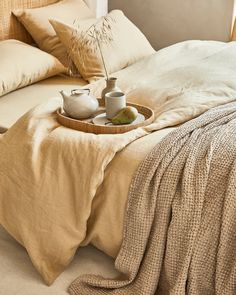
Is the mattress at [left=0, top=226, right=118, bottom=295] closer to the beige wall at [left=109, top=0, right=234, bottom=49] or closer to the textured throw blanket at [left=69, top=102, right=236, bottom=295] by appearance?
the textured throw blanket at [left=69, top=102, right=236, bottom=295]

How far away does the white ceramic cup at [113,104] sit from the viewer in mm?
2034

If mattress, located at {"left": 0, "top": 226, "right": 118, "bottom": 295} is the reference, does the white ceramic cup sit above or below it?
above

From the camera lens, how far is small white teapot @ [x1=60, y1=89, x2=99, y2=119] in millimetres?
2049

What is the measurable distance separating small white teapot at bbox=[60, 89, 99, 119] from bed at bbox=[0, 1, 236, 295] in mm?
123

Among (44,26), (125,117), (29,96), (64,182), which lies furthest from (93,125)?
(44,26)

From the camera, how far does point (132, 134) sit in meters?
1.87

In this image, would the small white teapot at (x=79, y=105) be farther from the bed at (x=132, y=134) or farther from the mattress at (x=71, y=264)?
the mattress at (x=71, y=264)

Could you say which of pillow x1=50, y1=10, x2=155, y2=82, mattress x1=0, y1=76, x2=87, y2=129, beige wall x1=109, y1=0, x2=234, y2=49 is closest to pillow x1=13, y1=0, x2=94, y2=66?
pillow x1=50, y1=10, x2=155, y2=82

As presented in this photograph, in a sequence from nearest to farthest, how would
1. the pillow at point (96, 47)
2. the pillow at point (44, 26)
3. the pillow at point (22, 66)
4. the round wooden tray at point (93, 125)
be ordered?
1. the round wooden tray at point (93, 125)
2. the pillow at point (22, 66)
3. the pillow at point (96, 47)
4. the pillow at point (44, 26)

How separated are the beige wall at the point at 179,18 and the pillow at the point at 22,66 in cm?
147

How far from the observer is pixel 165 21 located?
4.02 m

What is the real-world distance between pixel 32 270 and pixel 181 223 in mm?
653

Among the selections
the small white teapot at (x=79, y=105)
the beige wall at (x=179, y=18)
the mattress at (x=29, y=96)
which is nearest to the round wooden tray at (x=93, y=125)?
the small white teapot at (x=79, y=105)

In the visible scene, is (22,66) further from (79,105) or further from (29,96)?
(79,105)
